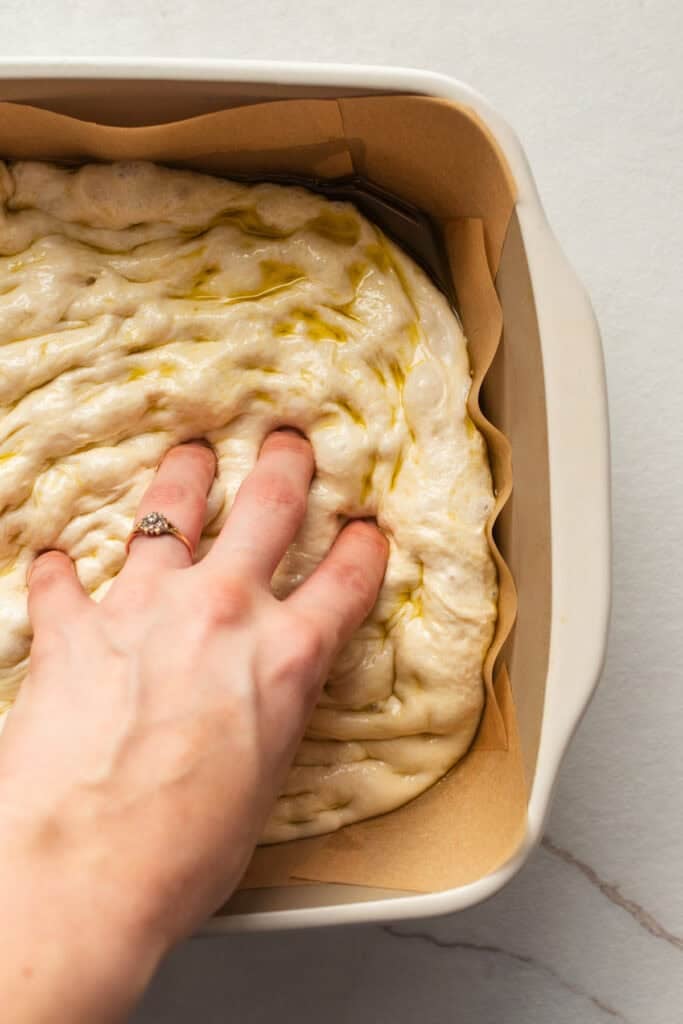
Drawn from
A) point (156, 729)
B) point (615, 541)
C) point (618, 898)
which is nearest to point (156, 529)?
point (156, 729)

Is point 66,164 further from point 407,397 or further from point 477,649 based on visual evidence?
point 477,649

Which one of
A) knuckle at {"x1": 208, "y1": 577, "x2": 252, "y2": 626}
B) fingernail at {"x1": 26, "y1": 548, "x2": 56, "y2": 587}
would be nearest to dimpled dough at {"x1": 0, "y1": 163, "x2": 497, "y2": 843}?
fingernail at {"x1": 26, "y1": 548, "x2": 56, "y2": 587}

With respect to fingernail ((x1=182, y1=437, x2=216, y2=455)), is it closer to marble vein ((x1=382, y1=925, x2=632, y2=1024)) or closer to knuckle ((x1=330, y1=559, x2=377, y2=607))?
knuckle ((x1=330, y1=559, x2=377, y2=607))

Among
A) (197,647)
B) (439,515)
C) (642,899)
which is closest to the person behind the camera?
(197,647)

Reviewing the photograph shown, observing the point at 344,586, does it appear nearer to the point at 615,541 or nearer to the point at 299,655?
the point at 299,655

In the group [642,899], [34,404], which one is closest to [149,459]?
[34,404]

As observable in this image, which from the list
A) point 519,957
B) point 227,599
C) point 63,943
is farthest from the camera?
point 519,957
